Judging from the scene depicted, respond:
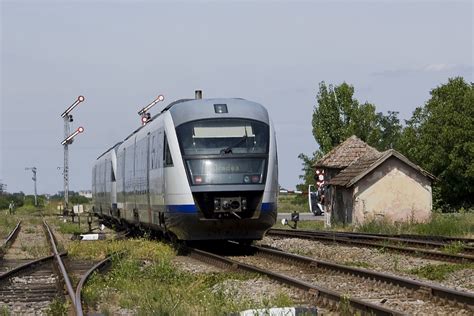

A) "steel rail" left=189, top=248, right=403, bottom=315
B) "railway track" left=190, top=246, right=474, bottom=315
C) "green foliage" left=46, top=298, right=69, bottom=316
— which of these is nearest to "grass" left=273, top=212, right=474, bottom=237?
"railway track" left=190, top=246, right=474, bottom=315

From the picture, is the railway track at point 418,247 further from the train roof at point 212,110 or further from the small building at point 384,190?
the small building at point 384,190

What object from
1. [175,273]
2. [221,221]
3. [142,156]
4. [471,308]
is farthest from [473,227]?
[471,308]

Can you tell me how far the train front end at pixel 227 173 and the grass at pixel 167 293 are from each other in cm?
165

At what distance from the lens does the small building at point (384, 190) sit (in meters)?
41.2

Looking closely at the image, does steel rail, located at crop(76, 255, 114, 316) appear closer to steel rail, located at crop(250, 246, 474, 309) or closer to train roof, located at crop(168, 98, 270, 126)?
train roof, located at crop(168, 98, 270, 126)

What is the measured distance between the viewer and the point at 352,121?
82.4m

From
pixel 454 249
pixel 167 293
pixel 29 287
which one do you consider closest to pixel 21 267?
pixel 29 287

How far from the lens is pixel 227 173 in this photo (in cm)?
1920

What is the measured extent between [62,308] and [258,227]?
934 centimetres

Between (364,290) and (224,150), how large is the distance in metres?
7.22

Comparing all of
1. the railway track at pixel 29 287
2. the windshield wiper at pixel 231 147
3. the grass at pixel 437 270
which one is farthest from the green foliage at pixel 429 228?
the railway track at pixel 29 287

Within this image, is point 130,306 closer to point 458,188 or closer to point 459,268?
point 459,268

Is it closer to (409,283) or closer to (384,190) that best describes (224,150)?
(409,283)

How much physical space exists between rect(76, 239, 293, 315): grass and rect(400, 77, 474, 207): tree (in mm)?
47560
